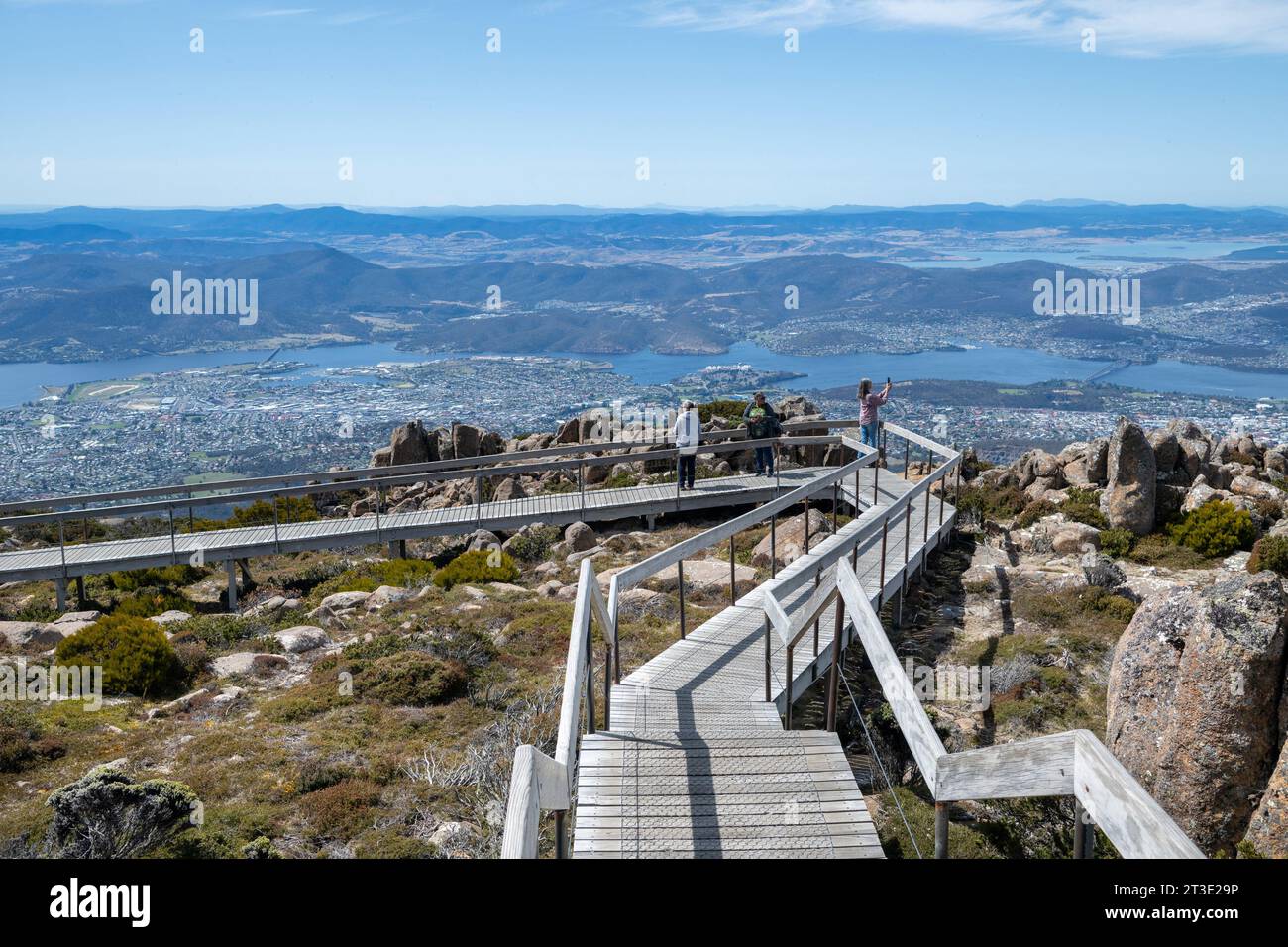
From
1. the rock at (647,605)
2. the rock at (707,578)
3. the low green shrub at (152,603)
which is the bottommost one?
the low green shrub at (152,603)

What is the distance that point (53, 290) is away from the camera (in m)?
170

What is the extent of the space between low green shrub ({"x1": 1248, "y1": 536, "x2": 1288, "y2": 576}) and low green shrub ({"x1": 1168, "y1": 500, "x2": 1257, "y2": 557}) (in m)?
1.08

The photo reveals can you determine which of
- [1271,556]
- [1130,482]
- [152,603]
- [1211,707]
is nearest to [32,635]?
[152,603]

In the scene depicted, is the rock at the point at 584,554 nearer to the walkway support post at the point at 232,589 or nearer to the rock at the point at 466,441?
the walkway support post at the point at 232,589

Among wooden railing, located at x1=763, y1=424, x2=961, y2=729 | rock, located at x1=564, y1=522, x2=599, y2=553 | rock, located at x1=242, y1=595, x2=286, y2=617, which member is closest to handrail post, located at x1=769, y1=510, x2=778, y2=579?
wooden railing, located at x1=763, y1=424, x2=961, y2=729

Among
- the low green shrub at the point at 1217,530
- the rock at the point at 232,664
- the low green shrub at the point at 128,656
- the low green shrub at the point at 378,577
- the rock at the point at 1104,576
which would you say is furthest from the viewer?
the low green shrub at the point at 378,577

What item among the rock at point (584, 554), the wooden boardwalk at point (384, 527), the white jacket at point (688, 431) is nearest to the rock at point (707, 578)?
the rock at point (584, 554)

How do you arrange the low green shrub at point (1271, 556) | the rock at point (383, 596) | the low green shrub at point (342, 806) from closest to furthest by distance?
the low green shrub at point (342, 806), the low green shrub at point (1271, 556), the rock at point (383, 596)

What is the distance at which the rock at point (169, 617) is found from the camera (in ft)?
44.8

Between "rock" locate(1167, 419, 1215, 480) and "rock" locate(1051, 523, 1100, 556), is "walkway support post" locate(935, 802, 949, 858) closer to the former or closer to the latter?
"rock" locate(1051, 523, 1100, 556)

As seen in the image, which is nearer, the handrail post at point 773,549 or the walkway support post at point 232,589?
the handrail post at point 773,549

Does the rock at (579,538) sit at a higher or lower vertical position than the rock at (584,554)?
higher

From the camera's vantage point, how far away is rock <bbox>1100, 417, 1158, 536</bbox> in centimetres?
1566

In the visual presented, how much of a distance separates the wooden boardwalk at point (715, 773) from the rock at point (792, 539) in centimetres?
560
